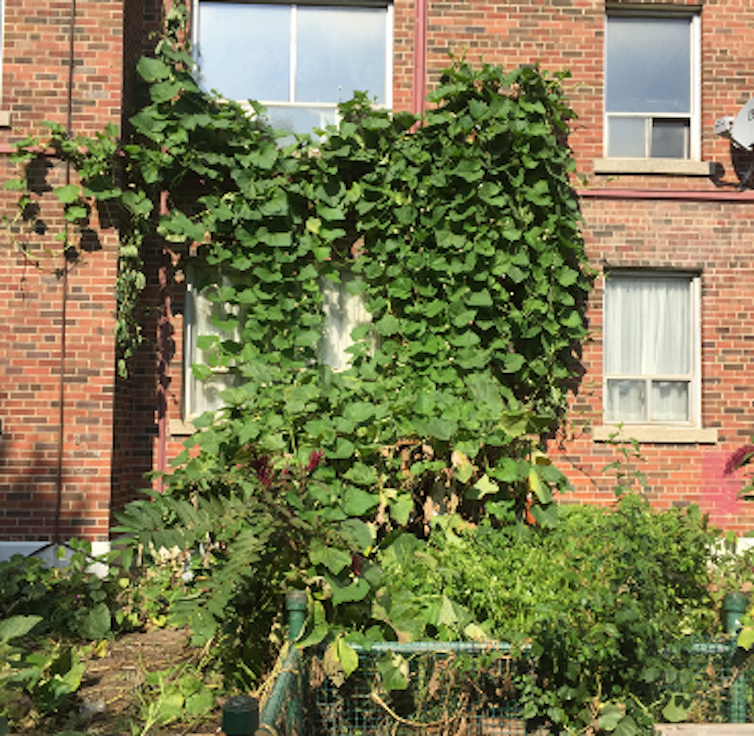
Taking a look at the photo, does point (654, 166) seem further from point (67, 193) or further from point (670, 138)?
point (67, 193)

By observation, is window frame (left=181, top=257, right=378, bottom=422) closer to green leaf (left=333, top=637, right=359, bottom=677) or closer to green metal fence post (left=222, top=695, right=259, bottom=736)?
green leaf (left=333, top=637, right=359, bottom=677)

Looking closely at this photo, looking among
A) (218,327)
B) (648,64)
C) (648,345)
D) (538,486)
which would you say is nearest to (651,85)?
(648,64)

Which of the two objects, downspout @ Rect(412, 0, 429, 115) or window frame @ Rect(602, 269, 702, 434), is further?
window frame @ Rect(602, 269, 702, 434)

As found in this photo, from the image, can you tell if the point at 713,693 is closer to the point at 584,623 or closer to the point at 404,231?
the point at 584,623

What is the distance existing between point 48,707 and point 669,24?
28.5ft

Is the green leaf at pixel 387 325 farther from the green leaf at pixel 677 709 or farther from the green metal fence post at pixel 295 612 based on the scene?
the green leaf at pixel 677 709

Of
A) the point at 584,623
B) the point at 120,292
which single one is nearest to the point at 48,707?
the point at 584,623

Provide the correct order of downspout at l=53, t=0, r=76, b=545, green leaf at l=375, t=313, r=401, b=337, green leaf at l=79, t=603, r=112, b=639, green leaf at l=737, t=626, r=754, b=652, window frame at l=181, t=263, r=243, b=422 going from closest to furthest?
green leaf at l=737, t=626, r=754, b=652, green leaf at l=79, t=603, r=112, b=639, downspout at l=53, t=0, r=76, b=545, green leaf at l=375, t=313, r=401, b=337, window frame at l=181, t=263, r=243, b=422

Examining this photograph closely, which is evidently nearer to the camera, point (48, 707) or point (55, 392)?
point (48, 707)

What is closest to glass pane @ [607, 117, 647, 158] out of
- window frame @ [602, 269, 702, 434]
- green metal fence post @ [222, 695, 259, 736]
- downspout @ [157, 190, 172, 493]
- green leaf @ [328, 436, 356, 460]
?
window frame @ [602, 269, 702, 434]

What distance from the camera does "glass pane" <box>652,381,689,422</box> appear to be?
26.0 ft

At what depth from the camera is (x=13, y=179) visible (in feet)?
22.3

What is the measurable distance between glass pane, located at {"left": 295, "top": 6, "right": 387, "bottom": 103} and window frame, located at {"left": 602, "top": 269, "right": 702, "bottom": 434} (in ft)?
10.9

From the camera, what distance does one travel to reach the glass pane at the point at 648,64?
814 cm
